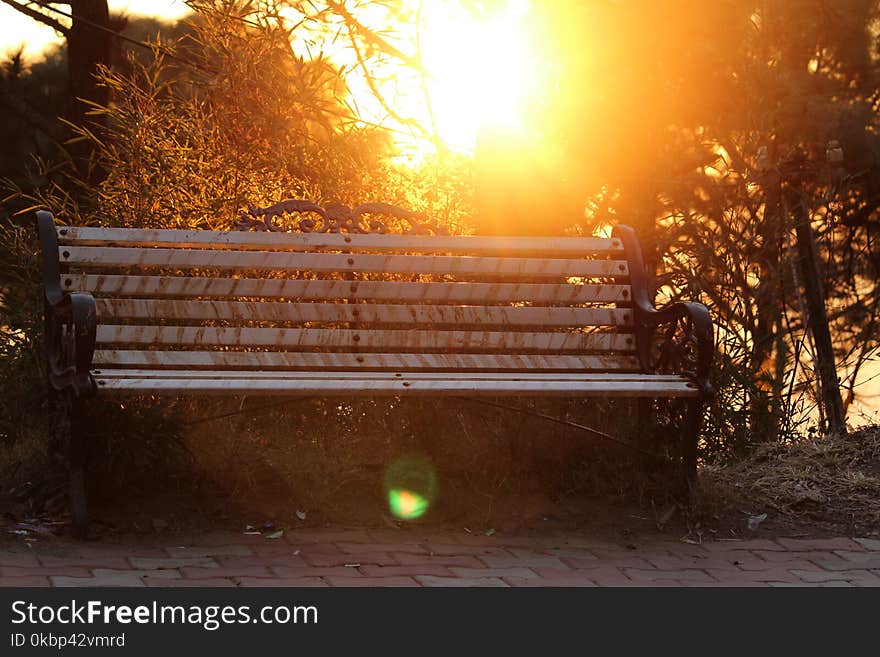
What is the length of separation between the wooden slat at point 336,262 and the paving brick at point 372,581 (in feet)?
5.28

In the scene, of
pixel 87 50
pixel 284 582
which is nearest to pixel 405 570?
pixel 284 582

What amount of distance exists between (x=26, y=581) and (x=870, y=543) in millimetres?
3271

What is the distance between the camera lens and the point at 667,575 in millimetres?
4656

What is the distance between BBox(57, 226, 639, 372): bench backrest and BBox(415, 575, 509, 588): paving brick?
1.26 meters

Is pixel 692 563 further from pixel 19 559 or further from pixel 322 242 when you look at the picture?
pixel 19 559

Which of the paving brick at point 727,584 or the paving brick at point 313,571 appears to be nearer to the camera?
the paving brick at point 313,571

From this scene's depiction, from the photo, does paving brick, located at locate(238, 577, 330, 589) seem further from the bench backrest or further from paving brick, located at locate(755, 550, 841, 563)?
paving brick, located at locate(755, 550, 841, 563)

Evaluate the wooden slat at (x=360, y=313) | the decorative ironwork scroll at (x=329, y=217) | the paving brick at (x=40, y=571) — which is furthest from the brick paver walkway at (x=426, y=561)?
the decorative ironwork scroll at (x=329, y=217)

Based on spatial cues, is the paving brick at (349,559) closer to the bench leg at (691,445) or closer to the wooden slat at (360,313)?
the wooden slat at (360,313)

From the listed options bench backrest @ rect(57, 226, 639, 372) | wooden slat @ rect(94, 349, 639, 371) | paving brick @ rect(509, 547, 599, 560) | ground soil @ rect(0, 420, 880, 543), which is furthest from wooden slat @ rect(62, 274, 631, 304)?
paving brick @ rect(509, 547, 599, 560)

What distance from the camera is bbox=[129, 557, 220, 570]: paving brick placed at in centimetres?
440

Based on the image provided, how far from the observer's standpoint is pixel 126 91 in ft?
22.0

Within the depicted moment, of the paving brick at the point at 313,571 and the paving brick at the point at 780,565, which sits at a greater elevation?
the paving brick at the point at 780,565

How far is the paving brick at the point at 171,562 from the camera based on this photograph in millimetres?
4398
